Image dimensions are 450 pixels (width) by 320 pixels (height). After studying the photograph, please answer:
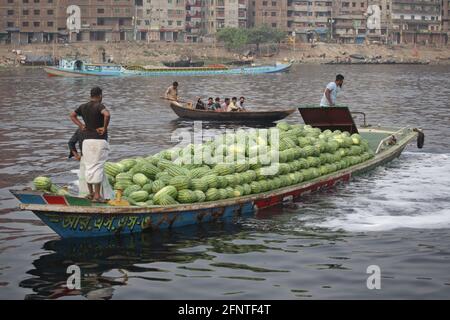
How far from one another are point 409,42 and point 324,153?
159 metres

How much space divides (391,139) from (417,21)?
151m

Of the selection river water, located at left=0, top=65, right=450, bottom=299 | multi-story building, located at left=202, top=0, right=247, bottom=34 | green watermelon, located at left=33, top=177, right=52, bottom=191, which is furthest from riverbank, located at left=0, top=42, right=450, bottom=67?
green watermelon, located at left=33, top=177, right=52, bottom=191

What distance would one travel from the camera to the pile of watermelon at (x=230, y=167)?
1569 centimetres

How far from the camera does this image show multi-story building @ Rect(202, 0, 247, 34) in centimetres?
14425

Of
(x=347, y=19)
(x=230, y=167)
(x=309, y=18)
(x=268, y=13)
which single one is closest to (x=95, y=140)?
(x=230, y=167)

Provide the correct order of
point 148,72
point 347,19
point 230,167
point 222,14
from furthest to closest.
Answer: point 347,19
point 222,14
point 148,72
point 230,167

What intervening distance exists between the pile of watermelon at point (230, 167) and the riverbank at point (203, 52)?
10129 cm

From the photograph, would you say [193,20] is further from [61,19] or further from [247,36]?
[61,19]

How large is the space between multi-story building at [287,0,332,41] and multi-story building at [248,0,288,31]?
3.39 m

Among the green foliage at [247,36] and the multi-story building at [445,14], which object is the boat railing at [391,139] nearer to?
the green foliage at [247,36]

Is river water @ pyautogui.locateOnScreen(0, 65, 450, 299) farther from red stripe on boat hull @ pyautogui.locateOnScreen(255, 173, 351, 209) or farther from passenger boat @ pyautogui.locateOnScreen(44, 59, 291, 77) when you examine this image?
passenger boat @ pyautogui.locateOnScreen(44, 59, 291, 77)

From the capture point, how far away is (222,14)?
475ft

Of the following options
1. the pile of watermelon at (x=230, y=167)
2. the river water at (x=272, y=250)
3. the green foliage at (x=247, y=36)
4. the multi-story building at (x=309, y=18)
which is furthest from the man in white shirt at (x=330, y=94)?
the multi-story building at (x=309, y=18)
